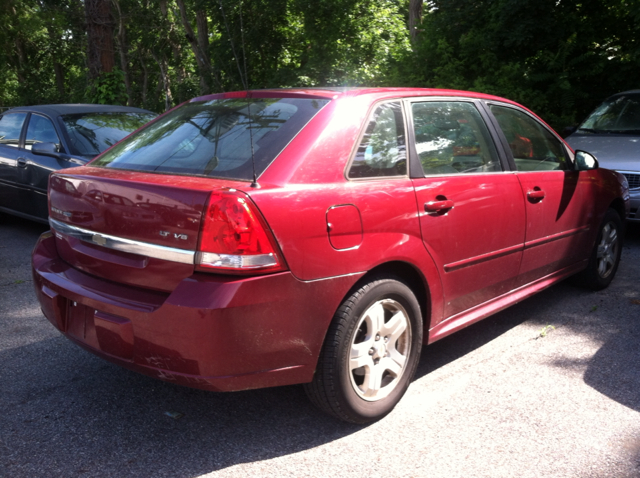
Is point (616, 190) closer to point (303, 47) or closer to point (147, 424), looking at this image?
point (147, 424)

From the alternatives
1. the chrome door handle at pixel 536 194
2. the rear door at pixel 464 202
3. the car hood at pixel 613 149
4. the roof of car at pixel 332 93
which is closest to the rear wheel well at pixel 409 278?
the rear door at pixel 464 202

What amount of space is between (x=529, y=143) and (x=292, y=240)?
8.20 feet

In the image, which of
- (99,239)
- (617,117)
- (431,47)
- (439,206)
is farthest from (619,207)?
(431,47)

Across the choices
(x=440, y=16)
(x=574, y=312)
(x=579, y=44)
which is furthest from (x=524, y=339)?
(x=440, y=16)

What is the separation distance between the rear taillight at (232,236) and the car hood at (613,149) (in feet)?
19.7

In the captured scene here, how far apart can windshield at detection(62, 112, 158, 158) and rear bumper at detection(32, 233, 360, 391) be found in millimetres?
4615

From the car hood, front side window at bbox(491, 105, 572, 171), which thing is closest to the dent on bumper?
the car hood

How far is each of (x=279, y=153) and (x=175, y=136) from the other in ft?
2.65

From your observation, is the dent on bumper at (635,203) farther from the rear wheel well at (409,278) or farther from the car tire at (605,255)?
the rear wheel well at (409,278)

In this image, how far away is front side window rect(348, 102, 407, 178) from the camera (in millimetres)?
3160

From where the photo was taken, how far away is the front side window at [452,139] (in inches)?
140

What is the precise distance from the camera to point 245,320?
8.57 ft

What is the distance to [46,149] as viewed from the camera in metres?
6.69

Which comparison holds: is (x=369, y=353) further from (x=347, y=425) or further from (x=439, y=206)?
(x=439, y=206)
